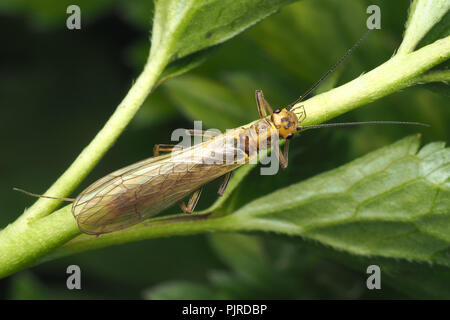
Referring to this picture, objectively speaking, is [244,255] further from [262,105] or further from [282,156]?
[282,156]

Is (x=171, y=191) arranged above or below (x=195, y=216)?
above

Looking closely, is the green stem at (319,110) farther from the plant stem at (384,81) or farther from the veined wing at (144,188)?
the veined wing at (144,188)

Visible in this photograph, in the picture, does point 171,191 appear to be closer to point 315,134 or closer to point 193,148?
point 193,148

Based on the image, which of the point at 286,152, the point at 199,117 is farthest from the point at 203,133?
the point at 286,152

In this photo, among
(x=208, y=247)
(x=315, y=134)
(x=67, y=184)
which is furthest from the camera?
(x=208, y=247)

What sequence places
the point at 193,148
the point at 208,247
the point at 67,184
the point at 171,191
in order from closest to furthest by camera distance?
1. the point at 67,184
2. the point at 171,191
3. the point at 193,148
4. the point at 208,247

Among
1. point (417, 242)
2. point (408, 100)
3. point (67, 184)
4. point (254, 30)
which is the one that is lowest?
point (417, 242)

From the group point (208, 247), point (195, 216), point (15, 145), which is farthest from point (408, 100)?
point (15, 145)

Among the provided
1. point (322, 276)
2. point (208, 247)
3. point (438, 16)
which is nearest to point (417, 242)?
point (438, 16)

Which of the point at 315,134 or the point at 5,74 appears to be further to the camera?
the point at 5,74
